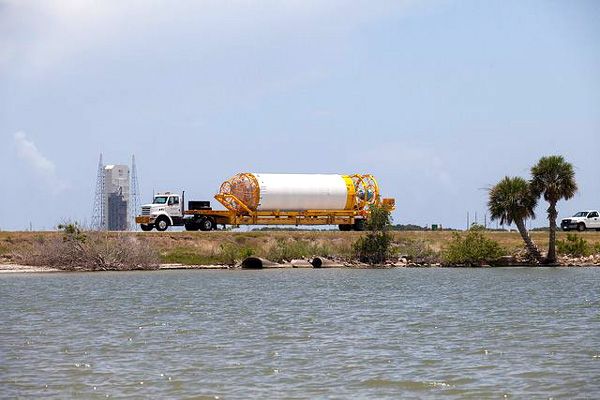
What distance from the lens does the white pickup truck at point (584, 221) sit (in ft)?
261

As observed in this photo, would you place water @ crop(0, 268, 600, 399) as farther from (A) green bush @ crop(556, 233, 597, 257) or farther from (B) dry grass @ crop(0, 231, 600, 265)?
(A) green bush @ crop(556, 233, 597, 257)

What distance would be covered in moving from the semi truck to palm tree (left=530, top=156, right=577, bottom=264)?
11.2 metres

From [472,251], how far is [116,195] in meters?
60.9

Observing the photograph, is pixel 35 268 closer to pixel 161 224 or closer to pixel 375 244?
pixel 161 224

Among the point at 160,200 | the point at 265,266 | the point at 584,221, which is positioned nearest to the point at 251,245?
the point at 265,266

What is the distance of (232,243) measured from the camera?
6512 centimetres

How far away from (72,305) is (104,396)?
17.8 meters

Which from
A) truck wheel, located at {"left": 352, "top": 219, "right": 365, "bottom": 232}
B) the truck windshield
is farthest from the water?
truck wheel, located at {"left": 352, "top": 219, "right": 365, "bottom": 232}

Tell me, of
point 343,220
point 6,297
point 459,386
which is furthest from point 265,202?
point 459,386

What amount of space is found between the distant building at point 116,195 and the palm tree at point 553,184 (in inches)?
2445

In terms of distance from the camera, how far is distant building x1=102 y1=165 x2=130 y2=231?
115 m

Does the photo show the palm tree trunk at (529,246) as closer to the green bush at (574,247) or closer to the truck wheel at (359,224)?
the green bush at (574,247)

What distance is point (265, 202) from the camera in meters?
69.8

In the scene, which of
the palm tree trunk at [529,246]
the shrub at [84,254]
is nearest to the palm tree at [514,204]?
the palm tree trunk at [529,246]
